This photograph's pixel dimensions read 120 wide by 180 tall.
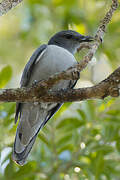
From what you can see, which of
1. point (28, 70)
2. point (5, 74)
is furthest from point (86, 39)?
point (5, 74)

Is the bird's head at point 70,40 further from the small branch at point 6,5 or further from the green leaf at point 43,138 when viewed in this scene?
the small branch at point 6,5

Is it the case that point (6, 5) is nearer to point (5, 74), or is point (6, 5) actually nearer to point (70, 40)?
point (5, 74)

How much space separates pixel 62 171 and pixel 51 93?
68.1 inches

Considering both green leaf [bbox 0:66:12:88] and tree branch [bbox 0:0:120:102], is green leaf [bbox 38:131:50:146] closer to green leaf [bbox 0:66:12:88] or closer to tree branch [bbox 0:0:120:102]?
green leaf [bbox 0:66:12:88]

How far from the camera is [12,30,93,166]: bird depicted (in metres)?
5.04

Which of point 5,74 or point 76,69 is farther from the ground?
point 5,74

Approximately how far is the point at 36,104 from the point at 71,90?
4.61ft

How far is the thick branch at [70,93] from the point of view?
356 cm

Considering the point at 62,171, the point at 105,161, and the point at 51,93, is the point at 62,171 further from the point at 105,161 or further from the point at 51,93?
the point at 51,93

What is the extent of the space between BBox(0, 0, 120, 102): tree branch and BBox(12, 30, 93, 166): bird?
1.17 m

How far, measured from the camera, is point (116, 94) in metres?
3.58

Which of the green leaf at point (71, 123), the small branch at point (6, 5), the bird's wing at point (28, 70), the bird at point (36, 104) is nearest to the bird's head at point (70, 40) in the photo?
the bird at point (36, 104)

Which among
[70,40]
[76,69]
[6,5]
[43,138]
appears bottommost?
[43,138]

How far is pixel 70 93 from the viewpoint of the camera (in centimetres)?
379
